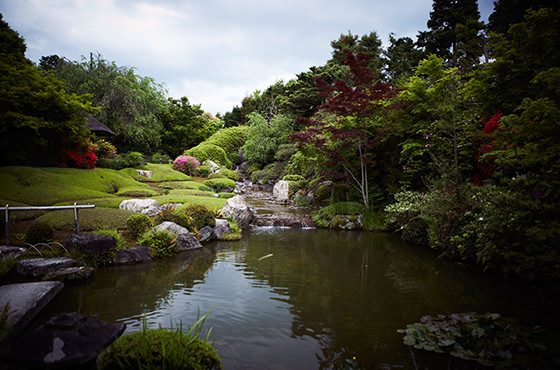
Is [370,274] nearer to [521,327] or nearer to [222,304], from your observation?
[521,327]

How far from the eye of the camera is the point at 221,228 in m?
8.28

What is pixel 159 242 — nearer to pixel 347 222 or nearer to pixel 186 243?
pixel 186 243

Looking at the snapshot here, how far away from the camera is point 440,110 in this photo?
Result: 6.48m

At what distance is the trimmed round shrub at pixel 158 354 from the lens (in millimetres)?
2061

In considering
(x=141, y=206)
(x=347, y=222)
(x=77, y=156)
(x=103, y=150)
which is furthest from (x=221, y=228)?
(x=103, y=150)

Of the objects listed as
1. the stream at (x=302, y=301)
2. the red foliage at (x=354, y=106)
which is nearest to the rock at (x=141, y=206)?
the stream at (x=302, y=301)

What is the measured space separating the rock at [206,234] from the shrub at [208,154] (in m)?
17.4

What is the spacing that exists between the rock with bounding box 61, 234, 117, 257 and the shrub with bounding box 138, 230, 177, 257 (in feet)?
2.70

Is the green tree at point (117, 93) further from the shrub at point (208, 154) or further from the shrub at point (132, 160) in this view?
the shrub at point (208, 154)

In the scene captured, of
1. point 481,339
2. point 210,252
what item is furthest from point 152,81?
point 481,339

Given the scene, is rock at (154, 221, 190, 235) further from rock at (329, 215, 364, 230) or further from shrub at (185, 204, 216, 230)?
rock at (329, 215, 364, 230)

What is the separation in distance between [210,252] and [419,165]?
7.32 m

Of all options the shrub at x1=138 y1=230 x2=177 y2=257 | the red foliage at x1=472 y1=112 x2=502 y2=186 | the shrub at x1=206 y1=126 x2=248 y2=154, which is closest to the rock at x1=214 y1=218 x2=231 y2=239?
the shrub at x1=138 y1=230 x2=177 y2=257

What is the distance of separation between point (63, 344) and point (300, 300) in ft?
9.33
